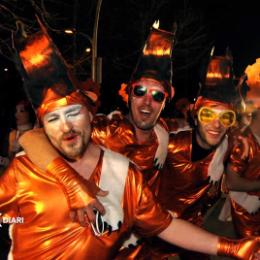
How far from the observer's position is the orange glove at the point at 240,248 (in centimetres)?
310

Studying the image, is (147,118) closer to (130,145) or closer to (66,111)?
(130,145)

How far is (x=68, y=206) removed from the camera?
9.70 feet

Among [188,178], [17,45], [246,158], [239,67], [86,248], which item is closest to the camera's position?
[86,248]

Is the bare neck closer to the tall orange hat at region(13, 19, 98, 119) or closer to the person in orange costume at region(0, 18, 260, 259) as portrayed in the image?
the person in orange costume at region(0, 18, 260, 259)

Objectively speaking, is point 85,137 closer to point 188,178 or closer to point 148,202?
point 148,202

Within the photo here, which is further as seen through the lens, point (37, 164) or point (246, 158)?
point (246, 158)

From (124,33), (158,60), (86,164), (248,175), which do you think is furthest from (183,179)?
(124,33)

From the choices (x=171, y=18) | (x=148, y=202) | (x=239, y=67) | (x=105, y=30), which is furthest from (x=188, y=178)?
(x=239, y=67)

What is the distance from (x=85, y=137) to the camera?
3.12 m

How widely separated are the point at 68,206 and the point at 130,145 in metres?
2.11

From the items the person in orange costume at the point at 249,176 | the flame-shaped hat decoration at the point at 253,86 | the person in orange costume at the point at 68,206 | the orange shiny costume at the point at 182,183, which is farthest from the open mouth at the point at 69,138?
the flame-shaped hat decoration at the point at 253,86

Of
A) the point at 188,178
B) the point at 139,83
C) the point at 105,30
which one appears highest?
the point at 105,30

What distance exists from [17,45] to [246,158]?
3.30 metres

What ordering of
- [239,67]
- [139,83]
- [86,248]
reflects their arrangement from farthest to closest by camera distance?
1. [239,67]
2. [139,83]
3. [86,248]
